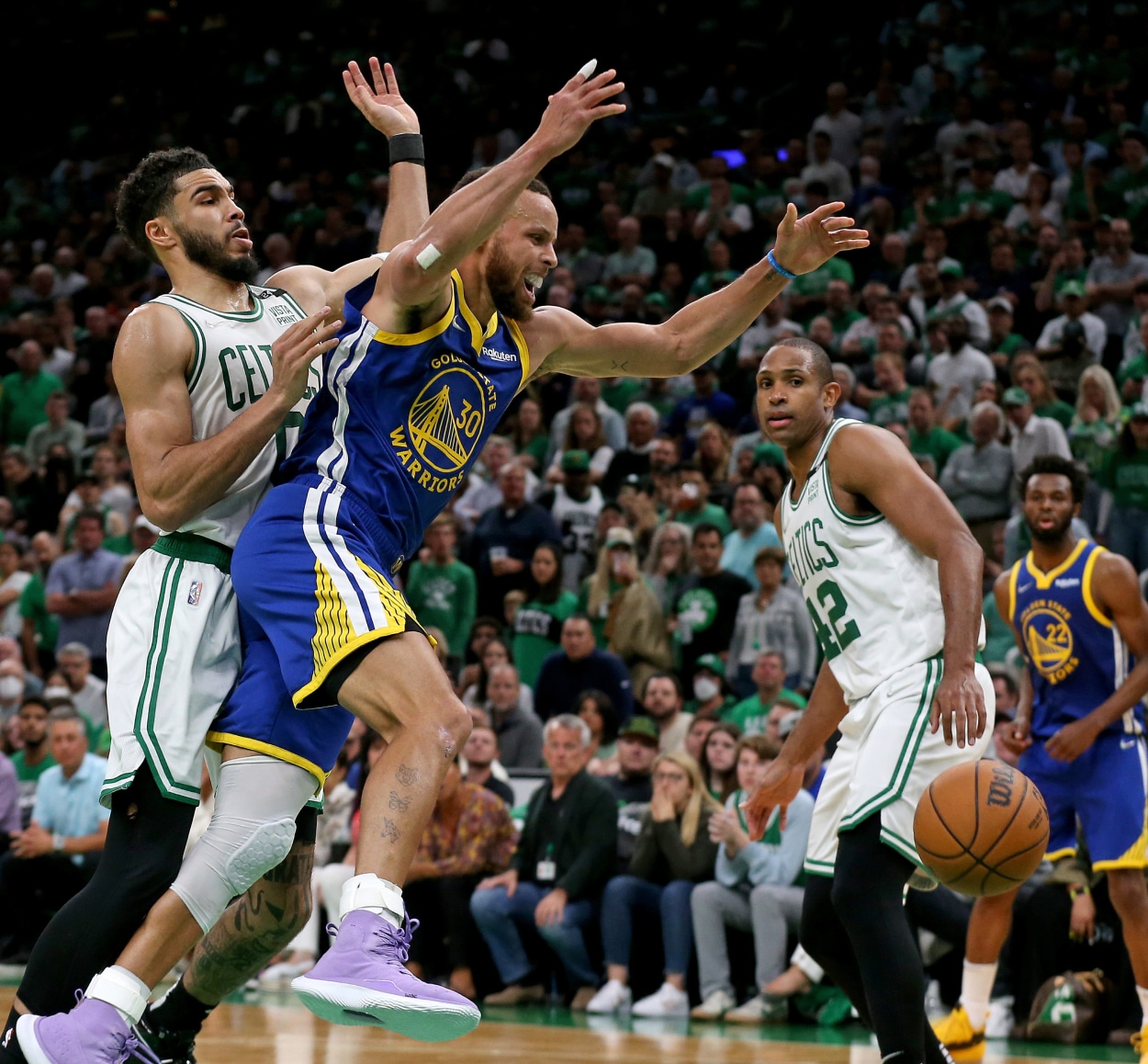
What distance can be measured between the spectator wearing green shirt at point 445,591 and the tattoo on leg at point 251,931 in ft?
24.9

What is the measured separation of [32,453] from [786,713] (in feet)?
30.6

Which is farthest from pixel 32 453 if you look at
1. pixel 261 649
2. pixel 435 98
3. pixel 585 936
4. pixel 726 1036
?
pixel 261 649

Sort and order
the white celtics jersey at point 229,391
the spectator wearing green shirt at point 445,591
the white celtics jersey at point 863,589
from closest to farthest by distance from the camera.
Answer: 1. the white celtics jersey at point 229,391
2. the white celtics jersey at point 863,589
3. the spectator wearing green shirt at point 445,591

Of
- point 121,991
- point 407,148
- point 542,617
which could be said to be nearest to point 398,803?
point 121,991

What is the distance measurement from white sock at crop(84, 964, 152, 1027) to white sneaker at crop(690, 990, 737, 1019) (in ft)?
17.3

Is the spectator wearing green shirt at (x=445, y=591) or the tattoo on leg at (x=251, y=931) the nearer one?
the tattoo on leg at (x=251, y=931)

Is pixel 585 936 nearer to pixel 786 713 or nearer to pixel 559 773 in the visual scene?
pixel 559 773

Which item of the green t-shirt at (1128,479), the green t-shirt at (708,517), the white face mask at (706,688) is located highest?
the green t-shirt at (1128,479)

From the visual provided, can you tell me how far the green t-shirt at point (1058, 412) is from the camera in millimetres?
11750

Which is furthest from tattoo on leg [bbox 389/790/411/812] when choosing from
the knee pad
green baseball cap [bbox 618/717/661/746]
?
green baseball cap [bbox 618/717/661/746]

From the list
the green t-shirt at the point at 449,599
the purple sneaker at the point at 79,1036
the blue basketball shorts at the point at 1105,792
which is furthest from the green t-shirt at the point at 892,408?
the purple sneaker at the point at 79,1036

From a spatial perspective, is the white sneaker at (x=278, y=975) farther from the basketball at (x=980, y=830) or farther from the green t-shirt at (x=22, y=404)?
the green t-shirt at (x=22, y=404)

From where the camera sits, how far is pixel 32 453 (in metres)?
15.9

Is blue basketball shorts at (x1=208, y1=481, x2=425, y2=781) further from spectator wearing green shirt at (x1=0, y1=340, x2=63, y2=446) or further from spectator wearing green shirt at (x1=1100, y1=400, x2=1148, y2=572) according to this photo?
spectator wearing green shirt at (x1=0, y1=340, x2=63, y2=446)
